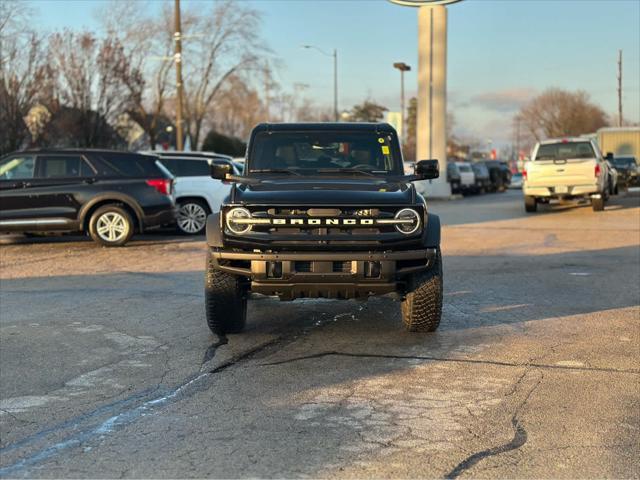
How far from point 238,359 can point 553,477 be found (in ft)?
9.49

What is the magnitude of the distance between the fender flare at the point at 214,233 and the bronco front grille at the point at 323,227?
186 mm

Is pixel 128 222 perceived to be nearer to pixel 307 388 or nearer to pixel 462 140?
pixel 307 388

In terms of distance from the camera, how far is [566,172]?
21.0 m

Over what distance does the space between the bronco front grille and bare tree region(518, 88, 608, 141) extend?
3544 inches

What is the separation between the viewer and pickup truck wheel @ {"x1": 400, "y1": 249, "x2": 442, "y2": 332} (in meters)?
6.43

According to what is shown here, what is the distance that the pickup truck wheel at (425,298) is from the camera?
6430mm

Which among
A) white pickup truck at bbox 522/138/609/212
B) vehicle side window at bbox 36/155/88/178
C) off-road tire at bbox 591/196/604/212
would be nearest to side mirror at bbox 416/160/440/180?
vehicle side window at bbox 36/155/88/178

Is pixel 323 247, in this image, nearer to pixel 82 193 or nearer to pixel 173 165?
pixel 82 193

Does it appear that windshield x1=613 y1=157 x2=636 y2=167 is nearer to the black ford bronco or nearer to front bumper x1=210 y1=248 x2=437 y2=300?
the black ford bronco

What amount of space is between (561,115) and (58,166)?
88361 mm

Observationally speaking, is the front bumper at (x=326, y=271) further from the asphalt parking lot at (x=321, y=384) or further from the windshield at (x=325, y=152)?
the windshield at (x=325, y=152)

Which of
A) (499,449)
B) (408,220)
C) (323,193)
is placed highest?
(323,193)

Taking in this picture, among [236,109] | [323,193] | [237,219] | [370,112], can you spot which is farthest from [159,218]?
[370,112]

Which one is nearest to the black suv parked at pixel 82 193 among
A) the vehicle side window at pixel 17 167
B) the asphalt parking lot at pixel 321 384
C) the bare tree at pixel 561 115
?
the vehicle side window at pixel 17 167
